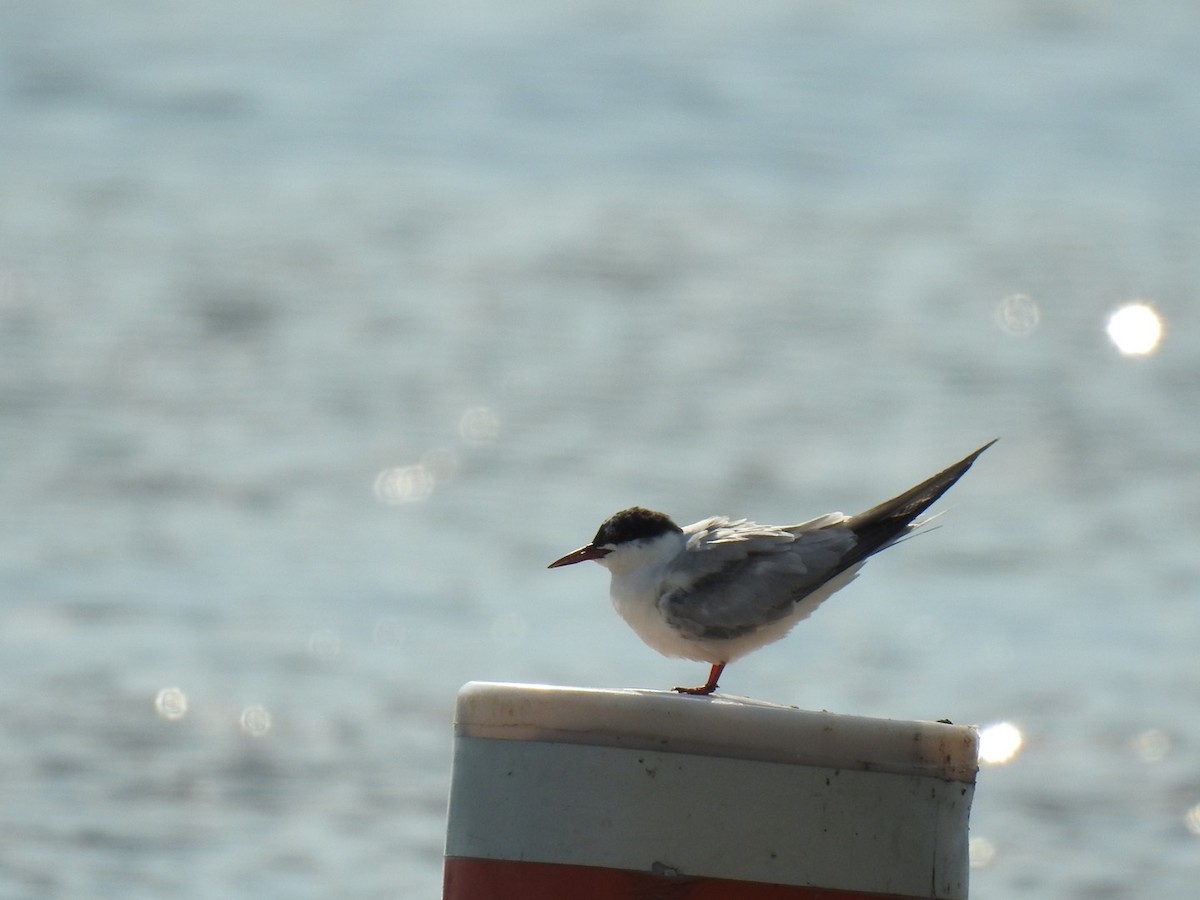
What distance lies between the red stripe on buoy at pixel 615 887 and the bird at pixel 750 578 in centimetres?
119

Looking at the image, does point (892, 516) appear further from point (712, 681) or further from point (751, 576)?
point (712, 681)

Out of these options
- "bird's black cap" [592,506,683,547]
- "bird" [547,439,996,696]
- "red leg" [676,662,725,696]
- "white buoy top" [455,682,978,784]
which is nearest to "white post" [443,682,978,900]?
"white buoy top" [455,682,978,784]

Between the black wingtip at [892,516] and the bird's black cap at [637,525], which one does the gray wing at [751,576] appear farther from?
the bird's black cap at [637,525]

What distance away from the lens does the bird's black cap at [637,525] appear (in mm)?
5246

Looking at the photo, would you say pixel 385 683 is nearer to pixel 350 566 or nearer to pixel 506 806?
pixel 350 566

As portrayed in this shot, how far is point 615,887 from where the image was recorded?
3.55 metres

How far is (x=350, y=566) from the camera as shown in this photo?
1441cm

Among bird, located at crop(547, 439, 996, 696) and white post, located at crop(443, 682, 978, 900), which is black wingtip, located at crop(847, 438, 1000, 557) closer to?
bird, located at crop(547, 439, 996, 696)

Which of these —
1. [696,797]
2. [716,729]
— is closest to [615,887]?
[696,797]

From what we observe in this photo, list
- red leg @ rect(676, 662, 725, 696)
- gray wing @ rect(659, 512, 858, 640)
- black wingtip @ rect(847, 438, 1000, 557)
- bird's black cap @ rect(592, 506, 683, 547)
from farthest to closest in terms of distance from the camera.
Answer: bird's black cap @ rect(592, 506, 683, 547) → gray wing @ rect(659, 512, 858, 640) → black wingtip @ rect(847, 438, 1000, 557) → red leg @ rect(676, 662, 725, 696)

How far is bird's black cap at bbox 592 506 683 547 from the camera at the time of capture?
5.25 meters

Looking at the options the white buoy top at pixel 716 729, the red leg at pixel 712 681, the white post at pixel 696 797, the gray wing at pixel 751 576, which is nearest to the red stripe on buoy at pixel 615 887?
the white post at pixel 696 797

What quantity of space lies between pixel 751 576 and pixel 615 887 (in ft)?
4.89

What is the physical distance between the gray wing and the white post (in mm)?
1250
